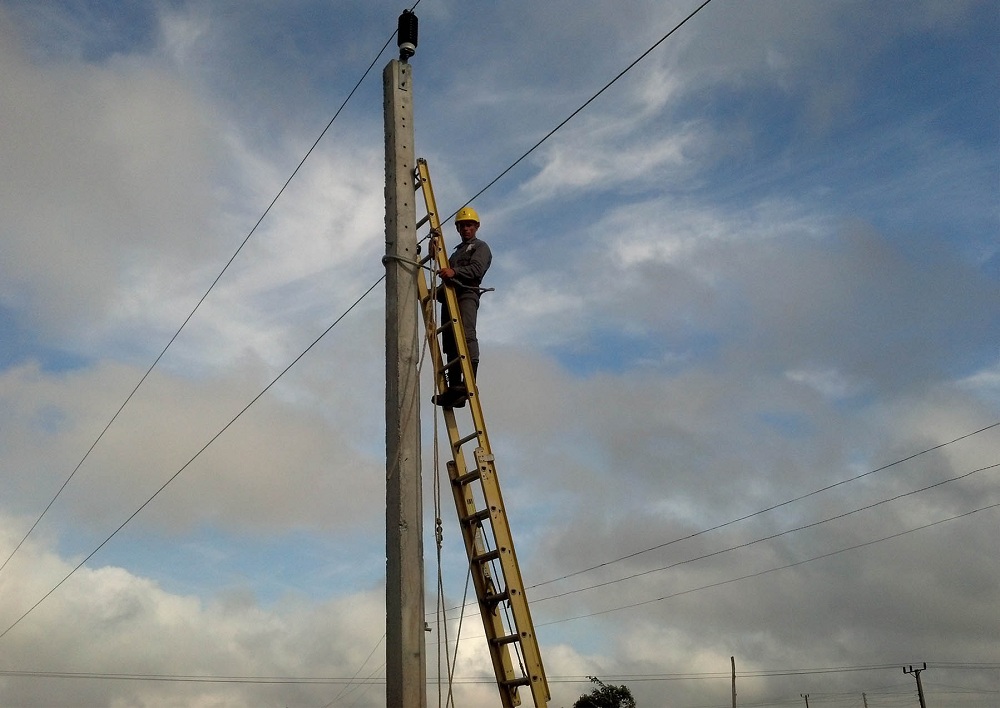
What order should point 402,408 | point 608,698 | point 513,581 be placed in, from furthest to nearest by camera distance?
point 608,698 → point 513,581 → point 402,408

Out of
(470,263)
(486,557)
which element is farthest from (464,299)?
(486,557)

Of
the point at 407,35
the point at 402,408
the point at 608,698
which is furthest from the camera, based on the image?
the point at 608,698

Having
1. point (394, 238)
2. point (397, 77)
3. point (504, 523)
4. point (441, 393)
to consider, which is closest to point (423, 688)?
point (504, 523)

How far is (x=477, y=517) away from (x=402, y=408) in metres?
1.20

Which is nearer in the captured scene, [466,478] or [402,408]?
[402,408]

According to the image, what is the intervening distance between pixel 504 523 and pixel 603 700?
59.0m

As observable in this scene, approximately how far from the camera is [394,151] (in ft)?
26.5

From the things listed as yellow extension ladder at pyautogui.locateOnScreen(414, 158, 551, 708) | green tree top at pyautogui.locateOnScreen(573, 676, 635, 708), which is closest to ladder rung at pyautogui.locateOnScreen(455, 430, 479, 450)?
yellow extension ladder at pyautogui.locateOnScreen(414, 158, 551, 708)

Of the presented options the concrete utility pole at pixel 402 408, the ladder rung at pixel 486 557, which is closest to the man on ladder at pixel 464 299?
the concrete utility pole at pixel 402 408

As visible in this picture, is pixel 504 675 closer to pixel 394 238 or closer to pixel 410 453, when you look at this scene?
pixel 410 453

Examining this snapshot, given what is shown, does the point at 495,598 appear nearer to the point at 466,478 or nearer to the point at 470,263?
the point at 466,478

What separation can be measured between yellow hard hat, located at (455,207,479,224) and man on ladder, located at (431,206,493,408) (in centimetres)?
21

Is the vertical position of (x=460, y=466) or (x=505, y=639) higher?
(x=460, y=466)

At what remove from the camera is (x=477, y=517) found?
7926 millimetres
